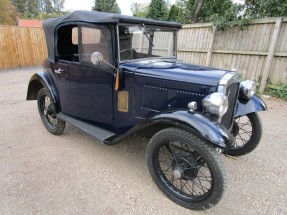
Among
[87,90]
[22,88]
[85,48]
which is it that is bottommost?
[22,88]

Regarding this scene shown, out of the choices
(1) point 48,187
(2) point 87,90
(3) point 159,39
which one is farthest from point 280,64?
(1) point 48,187

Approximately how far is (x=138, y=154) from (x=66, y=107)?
52.8 inches

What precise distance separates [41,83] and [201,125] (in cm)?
299

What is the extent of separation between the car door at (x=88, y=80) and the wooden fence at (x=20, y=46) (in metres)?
7.90

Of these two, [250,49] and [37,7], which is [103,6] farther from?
[37,7]

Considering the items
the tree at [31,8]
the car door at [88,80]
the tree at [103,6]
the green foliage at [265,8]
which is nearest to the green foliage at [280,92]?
the green foliage at [265,8]

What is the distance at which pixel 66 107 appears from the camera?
3.31 meters

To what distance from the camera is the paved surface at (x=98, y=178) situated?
217 centimetres

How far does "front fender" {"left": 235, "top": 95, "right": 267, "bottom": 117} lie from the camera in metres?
2.74

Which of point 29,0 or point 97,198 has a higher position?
point 29,0

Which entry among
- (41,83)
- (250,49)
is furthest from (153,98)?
(250,49)

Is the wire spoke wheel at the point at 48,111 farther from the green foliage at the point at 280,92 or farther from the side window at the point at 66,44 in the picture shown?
the green foliage at the point at 280,92

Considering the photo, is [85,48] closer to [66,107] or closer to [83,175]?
[66,107]

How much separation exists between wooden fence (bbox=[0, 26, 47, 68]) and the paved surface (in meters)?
7.28
